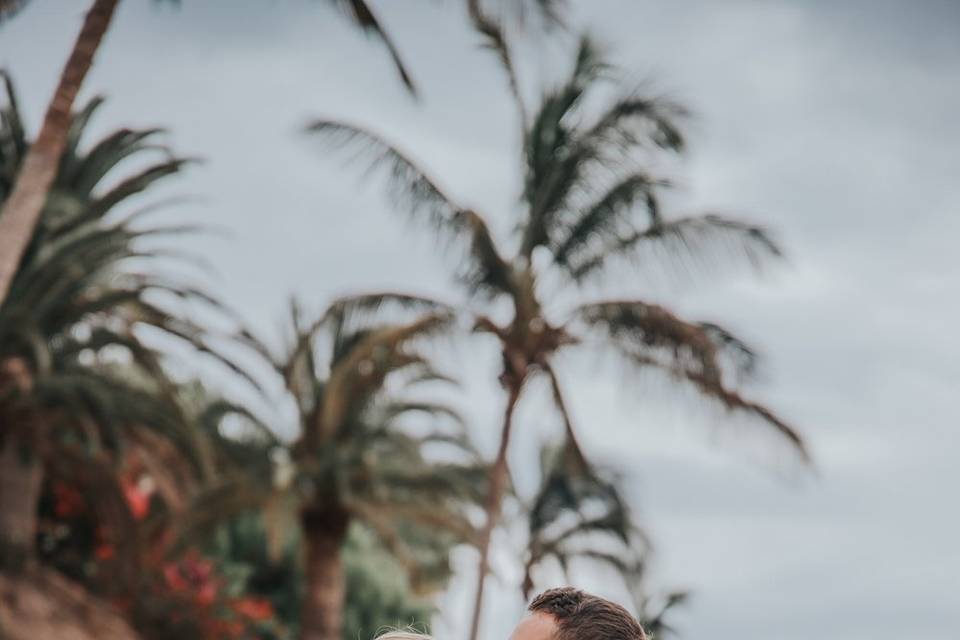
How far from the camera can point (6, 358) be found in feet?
→ 52.9

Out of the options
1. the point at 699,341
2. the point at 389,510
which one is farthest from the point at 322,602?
the point at 699,341

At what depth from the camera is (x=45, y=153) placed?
37.0 feet

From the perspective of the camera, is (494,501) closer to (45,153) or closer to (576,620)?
(45,153)

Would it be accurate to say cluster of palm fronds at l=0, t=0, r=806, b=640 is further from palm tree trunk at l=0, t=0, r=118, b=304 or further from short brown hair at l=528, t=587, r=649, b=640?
short brown hair at l=528, t=587, r=649, b=640

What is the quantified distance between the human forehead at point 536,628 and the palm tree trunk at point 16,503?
56.4 ft

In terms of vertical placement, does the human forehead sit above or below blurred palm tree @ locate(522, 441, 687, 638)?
below

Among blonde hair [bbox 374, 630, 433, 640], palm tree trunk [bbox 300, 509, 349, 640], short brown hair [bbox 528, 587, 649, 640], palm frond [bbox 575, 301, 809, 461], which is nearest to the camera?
short brown hair [bbox 528, 587, 649, 640]

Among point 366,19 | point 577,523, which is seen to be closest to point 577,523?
point 577,523

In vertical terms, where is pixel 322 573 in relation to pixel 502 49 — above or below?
below

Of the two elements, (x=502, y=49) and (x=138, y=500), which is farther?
(x=138, y=500)

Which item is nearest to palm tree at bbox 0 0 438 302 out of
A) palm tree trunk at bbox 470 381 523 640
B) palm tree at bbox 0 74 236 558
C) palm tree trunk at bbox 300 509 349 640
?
palm tree at bbox 0 74 236 558

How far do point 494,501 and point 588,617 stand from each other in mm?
14383

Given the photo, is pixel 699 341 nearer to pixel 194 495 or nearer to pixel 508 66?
pixel 508 66

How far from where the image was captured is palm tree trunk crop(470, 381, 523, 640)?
16.4m
